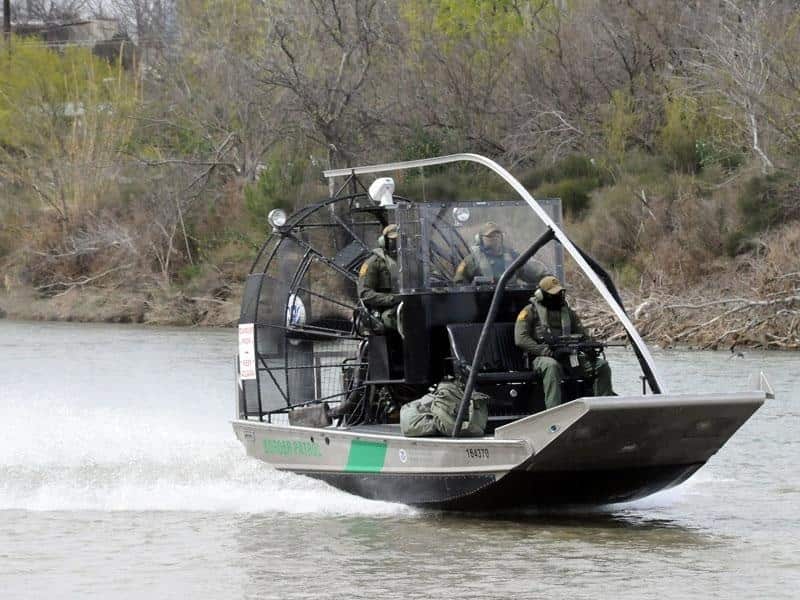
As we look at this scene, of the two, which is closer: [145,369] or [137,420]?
[137,420]

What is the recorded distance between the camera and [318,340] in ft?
49.6

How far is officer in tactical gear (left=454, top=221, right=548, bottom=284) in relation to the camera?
13.7 metres

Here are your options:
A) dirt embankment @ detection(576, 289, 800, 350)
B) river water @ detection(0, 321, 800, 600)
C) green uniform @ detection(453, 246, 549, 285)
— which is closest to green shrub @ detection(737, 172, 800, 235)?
dirt embankment @ detection(576, 289, 800, 350)

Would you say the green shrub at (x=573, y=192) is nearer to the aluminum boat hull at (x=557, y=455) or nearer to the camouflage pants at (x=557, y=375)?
the aluminum boat hull at (x=557, y=455)

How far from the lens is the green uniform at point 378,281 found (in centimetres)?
1398

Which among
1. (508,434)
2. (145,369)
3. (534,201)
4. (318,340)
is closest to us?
(508,434)

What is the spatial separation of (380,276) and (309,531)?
240 cm

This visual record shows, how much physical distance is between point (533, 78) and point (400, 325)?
32.5 m

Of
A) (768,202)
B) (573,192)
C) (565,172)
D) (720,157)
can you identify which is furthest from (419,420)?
(565,172)

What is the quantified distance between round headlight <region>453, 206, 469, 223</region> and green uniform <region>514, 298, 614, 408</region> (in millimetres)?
1154

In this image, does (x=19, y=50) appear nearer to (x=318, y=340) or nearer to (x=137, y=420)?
(x=137, y=420)

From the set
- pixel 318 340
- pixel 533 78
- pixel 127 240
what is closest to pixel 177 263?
pixel 127 240

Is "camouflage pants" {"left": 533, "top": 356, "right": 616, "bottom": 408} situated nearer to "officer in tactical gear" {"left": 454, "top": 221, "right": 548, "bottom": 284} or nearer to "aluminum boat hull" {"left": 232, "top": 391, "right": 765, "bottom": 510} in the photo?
"aluminum boat hull" {"left": 232, "top": 391, "right": 765, "bottom": 510}

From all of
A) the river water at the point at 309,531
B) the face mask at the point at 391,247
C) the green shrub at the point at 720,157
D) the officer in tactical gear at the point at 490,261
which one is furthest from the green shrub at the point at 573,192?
the officer in tactical gear at the point at 490,261
